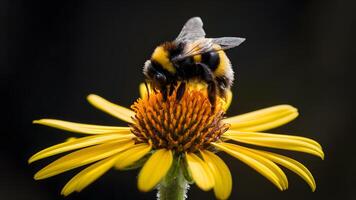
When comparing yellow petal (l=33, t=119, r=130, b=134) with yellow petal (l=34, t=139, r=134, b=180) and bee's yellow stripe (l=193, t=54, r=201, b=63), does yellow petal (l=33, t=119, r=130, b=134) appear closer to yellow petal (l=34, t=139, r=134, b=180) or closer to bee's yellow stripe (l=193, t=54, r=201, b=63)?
yellow petal (l=34, t=139, r=134, b=180)

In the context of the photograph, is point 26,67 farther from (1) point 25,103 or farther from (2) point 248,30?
(2) point 248,30

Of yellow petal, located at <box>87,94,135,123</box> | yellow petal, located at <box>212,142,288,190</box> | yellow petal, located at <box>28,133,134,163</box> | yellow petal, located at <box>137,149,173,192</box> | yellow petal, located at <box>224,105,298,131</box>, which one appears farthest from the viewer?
yellow petal, located at <box>87,94,135,123</box>

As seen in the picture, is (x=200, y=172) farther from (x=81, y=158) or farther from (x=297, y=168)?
(x=81, y=158)

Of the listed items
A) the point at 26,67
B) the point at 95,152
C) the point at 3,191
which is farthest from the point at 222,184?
the point at 26,67

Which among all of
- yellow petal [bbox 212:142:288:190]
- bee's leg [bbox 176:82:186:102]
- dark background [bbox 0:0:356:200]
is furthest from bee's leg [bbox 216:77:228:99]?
dark background [bbox 0:0:356:200]

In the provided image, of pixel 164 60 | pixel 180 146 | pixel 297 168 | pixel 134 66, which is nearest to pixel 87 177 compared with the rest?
pixel 180 146

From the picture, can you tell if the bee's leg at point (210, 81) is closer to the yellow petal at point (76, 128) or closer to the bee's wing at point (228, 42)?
the bee's wing at point (228, 42)
